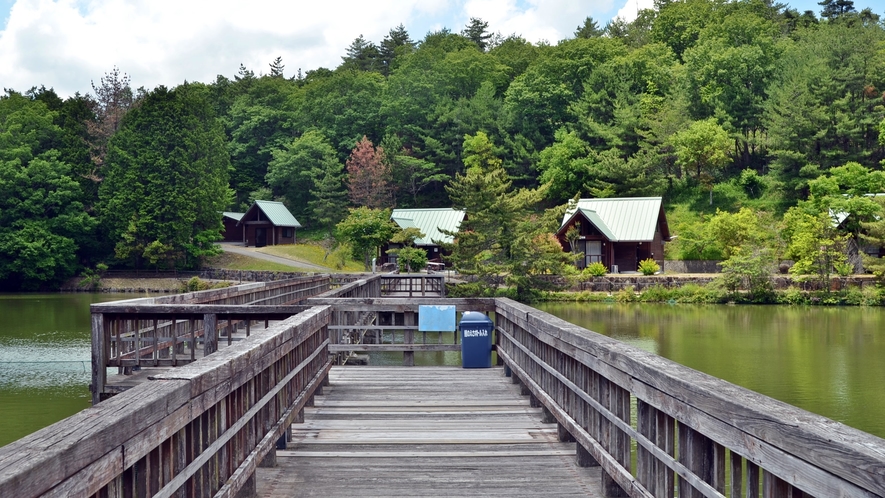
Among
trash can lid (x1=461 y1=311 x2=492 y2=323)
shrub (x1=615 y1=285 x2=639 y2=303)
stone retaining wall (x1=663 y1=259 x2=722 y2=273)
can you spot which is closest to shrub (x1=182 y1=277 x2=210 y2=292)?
shrub (x1=615 y1=285 x2=639 y2=303)

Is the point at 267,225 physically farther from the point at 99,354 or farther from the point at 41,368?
the point at 99,354

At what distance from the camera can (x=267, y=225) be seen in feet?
212

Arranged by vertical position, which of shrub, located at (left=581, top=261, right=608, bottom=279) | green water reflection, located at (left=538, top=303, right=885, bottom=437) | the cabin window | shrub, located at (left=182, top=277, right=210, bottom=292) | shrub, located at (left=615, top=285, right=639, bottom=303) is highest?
the cabin window

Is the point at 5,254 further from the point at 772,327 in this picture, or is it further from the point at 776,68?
the point at 776,68

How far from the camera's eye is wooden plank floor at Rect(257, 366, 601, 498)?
18.2ft

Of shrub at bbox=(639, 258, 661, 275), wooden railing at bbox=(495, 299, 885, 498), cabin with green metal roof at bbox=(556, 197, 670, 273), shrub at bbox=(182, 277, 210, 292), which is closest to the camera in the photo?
wooden railing at bbox=(495, 299, 885, 498)

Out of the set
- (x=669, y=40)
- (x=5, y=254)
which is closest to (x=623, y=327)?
(x=5, y=254)

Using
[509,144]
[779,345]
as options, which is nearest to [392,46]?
[509,144]

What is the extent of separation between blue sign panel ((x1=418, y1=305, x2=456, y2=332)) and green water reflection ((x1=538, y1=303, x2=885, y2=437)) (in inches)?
297

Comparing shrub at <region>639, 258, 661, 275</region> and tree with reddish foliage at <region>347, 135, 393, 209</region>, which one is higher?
tree with reddish foliage at <region>347, 135, 393, 209</region>

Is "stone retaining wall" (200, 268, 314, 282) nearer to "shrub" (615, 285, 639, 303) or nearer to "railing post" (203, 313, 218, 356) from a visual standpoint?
"shrub" (615, 285, 639, 303)

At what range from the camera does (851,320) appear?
106 ft

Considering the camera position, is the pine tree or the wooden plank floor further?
the pine tree

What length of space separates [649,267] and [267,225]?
103ft
